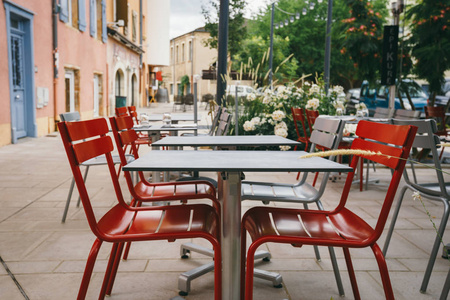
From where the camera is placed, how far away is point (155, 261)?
122 inches

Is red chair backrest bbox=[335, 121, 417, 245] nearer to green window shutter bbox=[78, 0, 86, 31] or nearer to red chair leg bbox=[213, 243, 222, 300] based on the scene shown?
red chair leg bbox=[213, 243, 222, 300]

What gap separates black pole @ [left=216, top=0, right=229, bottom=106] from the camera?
24.0 ft

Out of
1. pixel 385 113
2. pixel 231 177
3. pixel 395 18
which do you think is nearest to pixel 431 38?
pixel 395 18

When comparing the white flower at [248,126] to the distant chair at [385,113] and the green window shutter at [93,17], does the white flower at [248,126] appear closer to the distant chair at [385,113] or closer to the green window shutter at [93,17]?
the distant chair at [385,113]

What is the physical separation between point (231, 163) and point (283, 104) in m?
5.59

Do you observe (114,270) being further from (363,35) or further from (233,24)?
(233,24)

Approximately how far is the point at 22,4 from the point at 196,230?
9.48m

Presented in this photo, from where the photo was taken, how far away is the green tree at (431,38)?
25.0 ft

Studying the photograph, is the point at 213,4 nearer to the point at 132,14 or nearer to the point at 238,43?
the point at 238,43

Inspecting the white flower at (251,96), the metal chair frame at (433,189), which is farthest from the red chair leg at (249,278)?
the white flower at (251,96)

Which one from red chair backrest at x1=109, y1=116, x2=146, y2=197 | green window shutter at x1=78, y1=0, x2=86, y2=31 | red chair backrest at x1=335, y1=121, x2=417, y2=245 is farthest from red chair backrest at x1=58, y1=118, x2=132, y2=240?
green window shutter at x1=78, y1=0, x2=86, y2=31

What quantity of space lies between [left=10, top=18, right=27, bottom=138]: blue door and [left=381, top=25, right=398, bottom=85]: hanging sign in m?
7.11

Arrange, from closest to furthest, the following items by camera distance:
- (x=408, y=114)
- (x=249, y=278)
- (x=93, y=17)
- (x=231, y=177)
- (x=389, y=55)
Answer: (x=249, y=278)
(x=231, y=177)
(x=408, y=114)
(x=389, y=55)
(x=93, y=17)

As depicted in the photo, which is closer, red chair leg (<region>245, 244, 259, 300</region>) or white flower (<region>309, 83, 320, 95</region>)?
red chair leg (<region>245, 244, 259, 300</region>)
